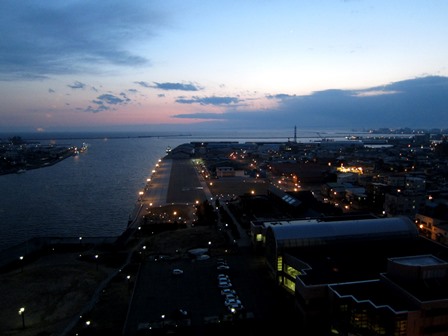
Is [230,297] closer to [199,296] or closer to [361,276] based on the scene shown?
[199,296]

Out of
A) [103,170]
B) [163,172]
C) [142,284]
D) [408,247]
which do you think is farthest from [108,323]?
[103,170]

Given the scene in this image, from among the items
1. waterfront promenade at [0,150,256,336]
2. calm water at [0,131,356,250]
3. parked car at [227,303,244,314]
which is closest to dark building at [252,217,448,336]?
parked car at [227,303,244,314]

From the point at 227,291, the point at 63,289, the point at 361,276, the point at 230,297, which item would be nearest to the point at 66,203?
the point at 63,289

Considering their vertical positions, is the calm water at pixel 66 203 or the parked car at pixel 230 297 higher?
the parked car at pixel 230 297

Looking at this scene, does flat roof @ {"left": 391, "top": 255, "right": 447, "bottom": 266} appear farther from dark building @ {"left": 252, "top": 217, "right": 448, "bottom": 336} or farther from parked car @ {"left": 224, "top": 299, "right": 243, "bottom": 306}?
parked car @ {"left": 224, "top": 299, "right": 243, "bottom": 306}

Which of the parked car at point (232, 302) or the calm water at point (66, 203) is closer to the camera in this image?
the parked car at point (232, 302)

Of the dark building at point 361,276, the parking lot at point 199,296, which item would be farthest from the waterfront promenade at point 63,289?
the dark building at point 361,276

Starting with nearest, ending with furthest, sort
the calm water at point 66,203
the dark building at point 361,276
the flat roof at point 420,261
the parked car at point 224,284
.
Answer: the dark building at point 361,276, the flat roof at point 420,261, the parked car at point 224,284, the calm water at point 66,203

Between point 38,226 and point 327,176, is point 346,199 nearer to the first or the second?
point 327,176

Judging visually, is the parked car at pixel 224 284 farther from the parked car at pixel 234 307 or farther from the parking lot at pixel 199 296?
the parked car at pixel 234 307
